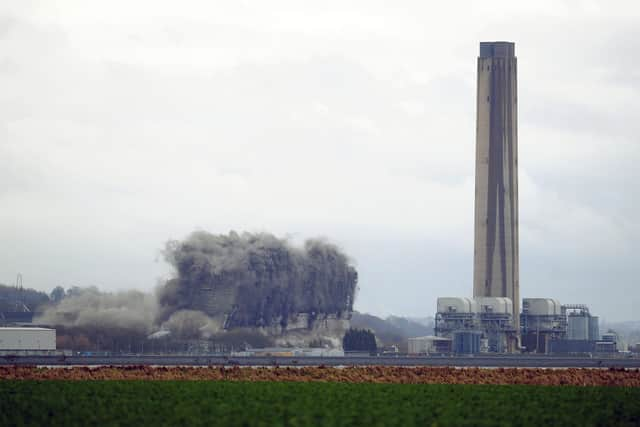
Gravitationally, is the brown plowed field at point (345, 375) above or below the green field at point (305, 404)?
above

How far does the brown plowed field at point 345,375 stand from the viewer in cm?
10100

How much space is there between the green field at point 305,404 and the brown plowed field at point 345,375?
6.71 m

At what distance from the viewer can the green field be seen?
221ft

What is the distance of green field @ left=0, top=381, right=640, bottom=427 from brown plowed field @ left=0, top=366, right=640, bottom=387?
6.71m

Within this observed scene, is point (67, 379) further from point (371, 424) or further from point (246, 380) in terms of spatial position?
point (371, 424)

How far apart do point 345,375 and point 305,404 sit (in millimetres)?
27456

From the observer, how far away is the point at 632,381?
104 metres

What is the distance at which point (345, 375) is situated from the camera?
337ft

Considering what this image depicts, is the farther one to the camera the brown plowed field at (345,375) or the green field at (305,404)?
the brown plowed field at (345,375)

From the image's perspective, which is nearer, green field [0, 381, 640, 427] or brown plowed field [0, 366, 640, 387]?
green field [0, 381, 640, 427]

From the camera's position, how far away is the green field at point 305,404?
67312mm

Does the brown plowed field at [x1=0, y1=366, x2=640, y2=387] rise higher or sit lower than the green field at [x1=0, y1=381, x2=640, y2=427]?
higher

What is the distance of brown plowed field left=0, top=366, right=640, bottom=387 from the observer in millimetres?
101000

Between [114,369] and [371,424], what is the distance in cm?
4820
